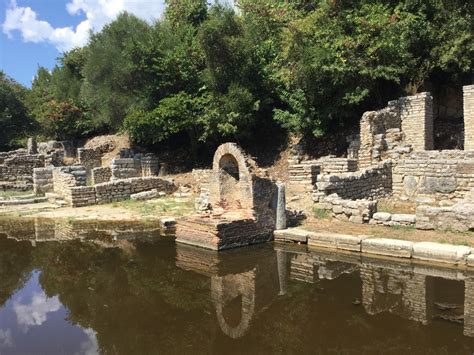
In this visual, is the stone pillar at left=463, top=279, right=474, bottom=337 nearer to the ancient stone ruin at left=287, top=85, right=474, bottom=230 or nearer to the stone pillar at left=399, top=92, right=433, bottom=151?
the ancient stone ruin at left=287, top=85, right=474, bottom=230

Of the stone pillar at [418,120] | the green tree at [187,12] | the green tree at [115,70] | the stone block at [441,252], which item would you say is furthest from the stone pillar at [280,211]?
the green tree at [187,12]

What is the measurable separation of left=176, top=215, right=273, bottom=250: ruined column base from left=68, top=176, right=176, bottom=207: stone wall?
7360 millimetres

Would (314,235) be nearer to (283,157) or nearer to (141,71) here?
(283,157)

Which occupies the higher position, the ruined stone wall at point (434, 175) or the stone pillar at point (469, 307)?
the ruined stone wall at point (434, 175)

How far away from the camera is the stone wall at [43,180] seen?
Answer: 66.6 feet

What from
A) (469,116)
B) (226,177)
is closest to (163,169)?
(226,177)

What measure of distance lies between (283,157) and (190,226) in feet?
40.2

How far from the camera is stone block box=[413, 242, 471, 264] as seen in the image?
835cm

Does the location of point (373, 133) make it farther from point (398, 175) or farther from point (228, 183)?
point (228, 183)

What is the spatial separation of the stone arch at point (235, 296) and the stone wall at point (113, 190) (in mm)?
10141

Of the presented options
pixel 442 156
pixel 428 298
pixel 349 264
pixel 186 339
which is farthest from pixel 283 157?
pixel 186 339

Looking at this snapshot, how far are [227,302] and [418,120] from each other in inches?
496

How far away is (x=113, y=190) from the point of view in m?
17.6

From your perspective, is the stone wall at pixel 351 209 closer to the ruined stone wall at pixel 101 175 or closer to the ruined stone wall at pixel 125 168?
the ruined stone wall at pixel 125 168
